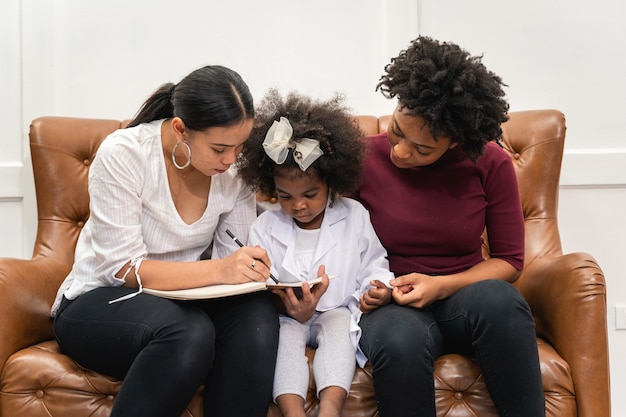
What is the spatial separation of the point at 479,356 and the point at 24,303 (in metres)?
1.10

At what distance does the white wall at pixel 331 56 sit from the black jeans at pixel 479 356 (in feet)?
3.37

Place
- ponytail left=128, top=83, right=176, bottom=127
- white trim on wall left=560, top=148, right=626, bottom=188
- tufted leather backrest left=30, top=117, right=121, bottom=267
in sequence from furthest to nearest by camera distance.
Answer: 1. white trim on wall left=560, top=148, right=626, bottom=188
2. tufted leather backrest left=30, top=117, right=121, bottom=267
3. ponytail left=128, top=83, right=176, bottom=127

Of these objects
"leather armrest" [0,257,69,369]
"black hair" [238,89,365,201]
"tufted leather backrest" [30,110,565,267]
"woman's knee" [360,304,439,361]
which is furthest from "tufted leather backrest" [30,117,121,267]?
"woman's knee" [360,304,439,361]

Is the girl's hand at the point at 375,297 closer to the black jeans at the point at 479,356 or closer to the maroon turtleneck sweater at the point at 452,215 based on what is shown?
the black jeans at the point at 479,356

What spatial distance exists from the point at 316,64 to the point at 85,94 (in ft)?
2.65

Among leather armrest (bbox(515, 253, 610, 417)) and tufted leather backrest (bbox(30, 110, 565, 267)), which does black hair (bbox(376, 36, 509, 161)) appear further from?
tufted leather backrest (bbox(30, 110, 565, 267))

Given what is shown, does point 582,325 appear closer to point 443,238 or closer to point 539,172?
point 443,238

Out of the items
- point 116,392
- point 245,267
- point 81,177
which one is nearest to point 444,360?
point 245,267

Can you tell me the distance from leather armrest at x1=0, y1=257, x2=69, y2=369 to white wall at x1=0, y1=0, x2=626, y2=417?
577 millimetres

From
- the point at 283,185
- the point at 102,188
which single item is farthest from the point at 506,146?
the point at 102,188

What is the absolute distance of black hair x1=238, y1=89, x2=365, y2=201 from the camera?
64.4 inches

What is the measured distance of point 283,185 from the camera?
1.64 m

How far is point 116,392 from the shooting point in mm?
1467

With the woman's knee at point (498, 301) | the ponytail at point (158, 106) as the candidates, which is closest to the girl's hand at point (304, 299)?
the woman's knee at point (498, 301)
